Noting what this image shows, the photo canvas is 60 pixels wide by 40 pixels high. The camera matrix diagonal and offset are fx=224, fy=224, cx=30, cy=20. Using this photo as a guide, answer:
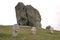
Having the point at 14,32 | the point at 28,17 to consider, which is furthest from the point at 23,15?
the point at 14,32

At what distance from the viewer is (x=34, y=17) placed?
226 ft

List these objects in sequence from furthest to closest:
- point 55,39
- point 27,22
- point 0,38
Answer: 1. point 27,22
2. point 55,39
3. point 0,38

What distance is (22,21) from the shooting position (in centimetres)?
6800

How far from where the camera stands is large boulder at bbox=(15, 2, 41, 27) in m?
67.8

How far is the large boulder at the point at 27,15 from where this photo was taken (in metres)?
67.8

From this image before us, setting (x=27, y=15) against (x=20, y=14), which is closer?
(x=27, y=15)

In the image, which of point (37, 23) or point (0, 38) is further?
point (37, 23)

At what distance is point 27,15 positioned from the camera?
2692 inches

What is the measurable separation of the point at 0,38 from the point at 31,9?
1448 inches

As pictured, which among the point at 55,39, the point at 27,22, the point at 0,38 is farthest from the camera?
the point at 27,22

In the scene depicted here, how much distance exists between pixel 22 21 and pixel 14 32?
3020 cm

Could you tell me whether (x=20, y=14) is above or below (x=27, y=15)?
above

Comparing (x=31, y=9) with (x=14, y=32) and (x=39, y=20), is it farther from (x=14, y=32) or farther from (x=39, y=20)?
(x=14, y=32)

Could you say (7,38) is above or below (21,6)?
below
